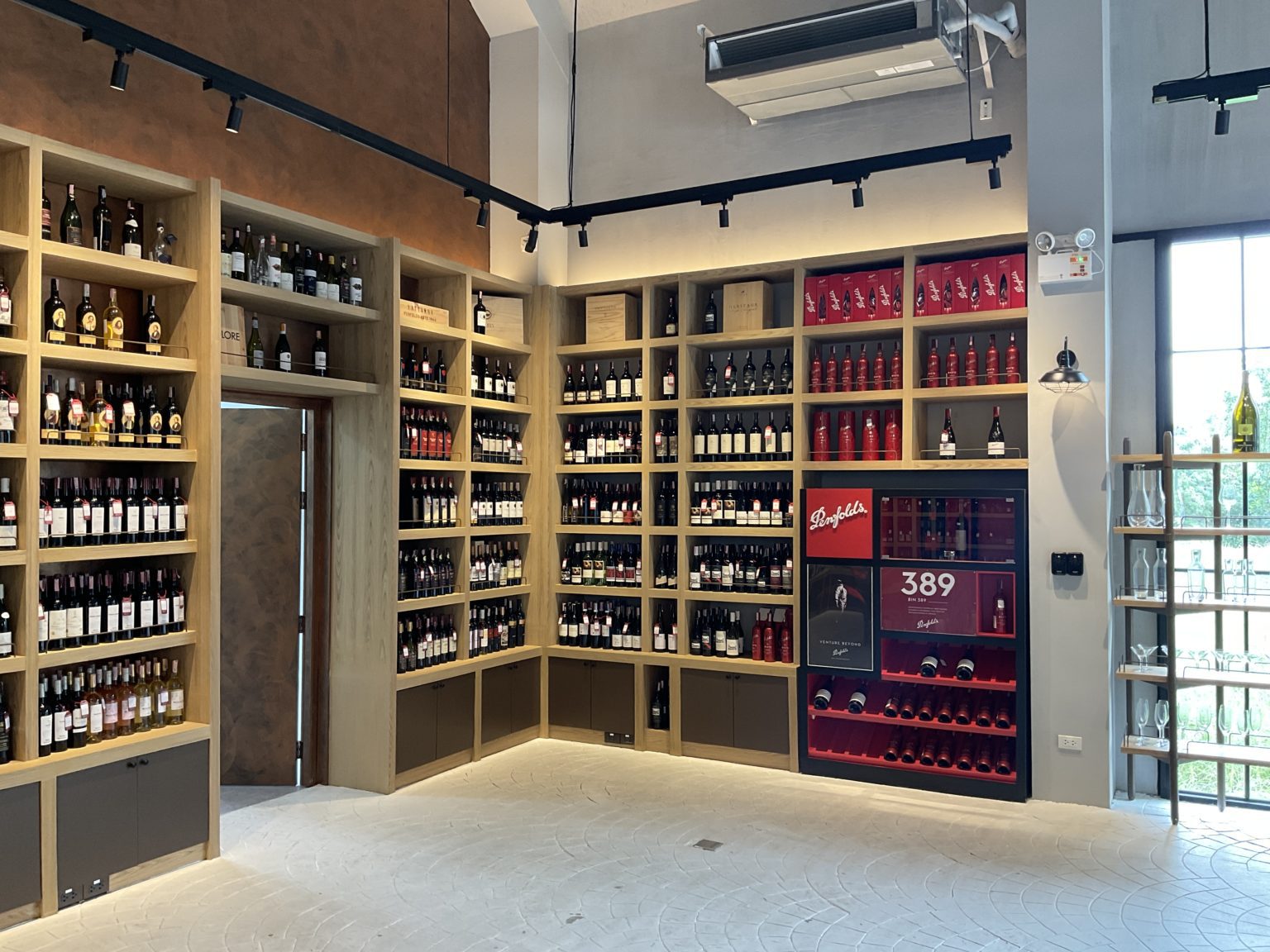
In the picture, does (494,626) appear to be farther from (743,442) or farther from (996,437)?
(996,437)

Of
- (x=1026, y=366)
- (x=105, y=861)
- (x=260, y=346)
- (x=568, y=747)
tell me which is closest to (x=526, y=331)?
(x=260, y=346)

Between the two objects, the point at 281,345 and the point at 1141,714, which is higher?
the point at 281,345

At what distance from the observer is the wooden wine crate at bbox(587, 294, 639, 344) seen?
709 cm

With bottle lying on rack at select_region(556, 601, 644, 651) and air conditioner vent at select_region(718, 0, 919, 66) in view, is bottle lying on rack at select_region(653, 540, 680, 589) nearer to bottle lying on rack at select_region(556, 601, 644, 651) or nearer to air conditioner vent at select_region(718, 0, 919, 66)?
bottle lying on rack at select_region(556, 601, 644, 651)

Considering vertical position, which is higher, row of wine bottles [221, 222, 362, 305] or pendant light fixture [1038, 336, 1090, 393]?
row of wine bottles [221, 222, 362, 305]

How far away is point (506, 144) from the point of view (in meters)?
7.52

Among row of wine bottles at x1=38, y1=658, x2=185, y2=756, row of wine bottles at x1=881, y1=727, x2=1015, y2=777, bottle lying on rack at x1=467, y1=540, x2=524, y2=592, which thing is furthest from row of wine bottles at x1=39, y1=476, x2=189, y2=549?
row of wine bottles at x1=881, y1=727, x2=1015, y2=777

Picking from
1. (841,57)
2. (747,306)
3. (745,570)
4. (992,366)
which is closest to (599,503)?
(745,570)

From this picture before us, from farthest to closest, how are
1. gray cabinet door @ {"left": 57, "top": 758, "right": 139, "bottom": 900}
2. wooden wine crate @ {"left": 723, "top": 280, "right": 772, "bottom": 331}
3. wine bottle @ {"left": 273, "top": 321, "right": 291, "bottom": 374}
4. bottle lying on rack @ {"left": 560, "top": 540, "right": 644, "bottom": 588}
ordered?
bottle lying on rack @ {"left": 560, "top": 540, "right": 644, "bottom": 588} < wooden wine crate @ {"left": 723, "top": 280, "right": 772, "bottom": 331} < wine bottle @ {"left": 273, "top": 321, "right": 291, "bottom": 374} < gray cabinet door @ {"left": 57, "top": 758, "right": 139, "bottom": 900}

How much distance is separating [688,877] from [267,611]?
9.88ft

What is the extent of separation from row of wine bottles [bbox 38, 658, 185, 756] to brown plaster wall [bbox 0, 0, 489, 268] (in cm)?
247

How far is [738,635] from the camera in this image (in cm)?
666

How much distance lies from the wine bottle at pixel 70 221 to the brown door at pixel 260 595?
64.0 inches

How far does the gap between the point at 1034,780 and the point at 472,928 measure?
11.0 feet
